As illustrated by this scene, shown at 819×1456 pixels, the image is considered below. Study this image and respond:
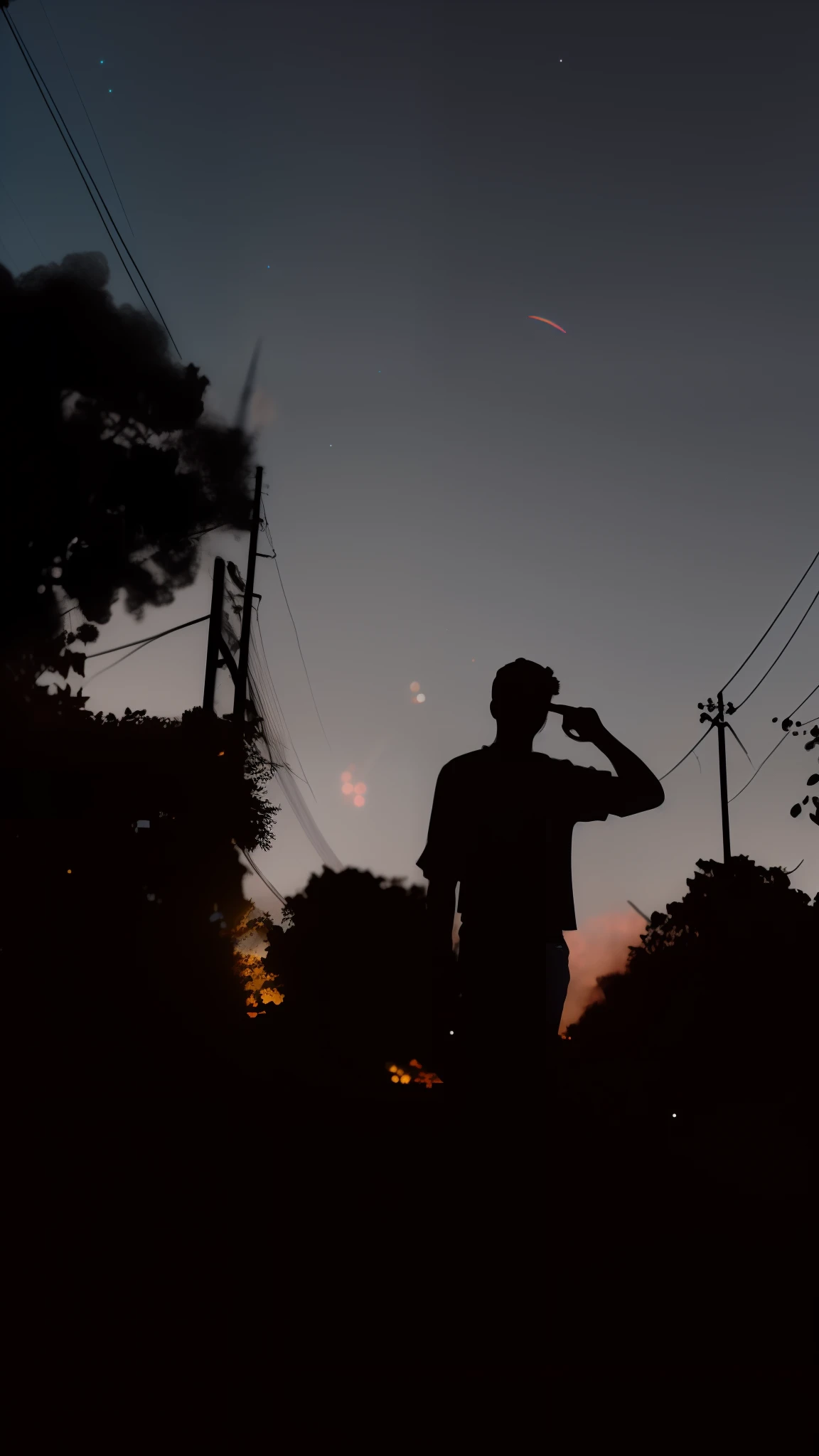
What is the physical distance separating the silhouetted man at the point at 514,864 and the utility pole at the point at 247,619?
2054 centimetres

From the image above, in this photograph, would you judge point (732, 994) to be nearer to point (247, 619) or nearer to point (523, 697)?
point (247, 619)

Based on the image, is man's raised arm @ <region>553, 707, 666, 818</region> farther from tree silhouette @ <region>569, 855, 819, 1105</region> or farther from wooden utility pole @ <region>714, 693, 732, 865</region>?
wooden utility pole @ <region>714, 693, 732, 865</region>

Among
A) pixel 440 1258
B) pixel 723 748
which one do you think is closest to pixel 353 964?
pixel 723 748

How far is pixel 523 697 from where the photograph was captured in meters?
2.87

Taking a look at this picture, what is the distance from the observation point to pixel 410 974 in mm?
69438

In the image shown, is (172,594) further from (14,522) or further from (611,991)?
(611,991)

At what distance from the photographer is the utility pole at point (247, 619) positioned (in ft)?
75.4

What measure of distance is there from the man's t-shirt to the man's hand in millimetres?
105

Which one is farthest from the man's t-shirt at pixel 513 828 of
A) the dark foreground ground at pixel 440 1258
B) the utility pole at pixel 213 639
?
the utility pole at pixel 213 639

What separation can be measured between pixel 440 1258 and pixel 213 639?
64.7 feet

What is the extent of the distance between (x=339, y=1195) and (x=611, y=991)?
229 ft

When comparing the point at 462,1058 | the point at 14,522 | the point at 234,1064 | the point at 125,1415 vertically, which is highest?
the point at 14,522

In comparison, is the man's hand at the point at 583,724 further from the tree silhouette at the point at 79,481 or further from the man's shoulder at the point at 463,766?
the tree silhouette at the point at 79,481

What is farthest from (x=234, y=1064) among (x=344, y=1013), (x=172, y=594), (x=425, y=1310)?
(x=344, y=1013)
